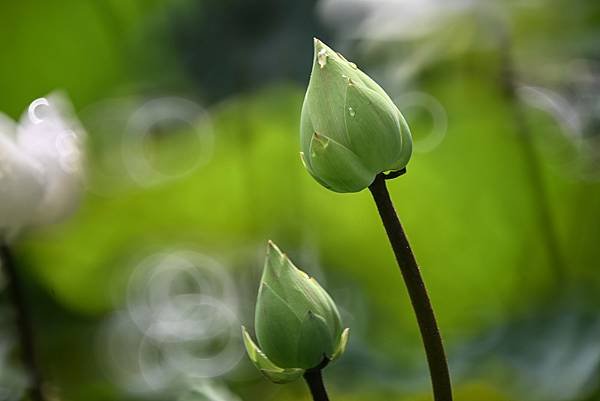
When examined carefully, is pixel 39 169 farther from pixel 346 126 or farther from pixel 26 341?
pixel 346 126

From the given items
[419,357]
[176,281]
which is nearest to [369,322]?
[419,357]

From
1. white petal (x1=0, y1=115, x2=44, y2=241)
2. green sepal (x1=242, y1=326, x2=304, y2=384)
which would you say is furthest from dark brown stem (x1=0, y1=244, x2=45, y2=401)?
green sepal (x1=242, y1=326, x2=304, y2=384)

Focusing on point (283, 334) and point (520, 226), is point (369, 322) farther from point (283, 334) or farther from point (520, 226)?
point (283, 334)

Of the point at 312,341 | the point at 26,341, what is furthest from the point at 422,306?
the point at 26,341

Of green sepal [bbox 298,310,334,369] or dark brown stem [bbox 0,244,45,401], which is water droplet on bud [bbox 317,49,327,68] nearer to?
green sepal [bbox 298,310,334,369]

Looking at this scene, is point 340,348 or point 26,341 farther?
point 26,341

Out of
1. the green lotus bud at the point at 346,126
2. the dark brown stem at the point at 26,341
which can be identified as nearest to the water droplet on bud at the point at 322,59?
the green lotus bud at the point at 346,126

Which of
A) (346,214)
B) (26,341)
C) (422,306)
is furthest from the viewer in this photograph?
(346,214)
